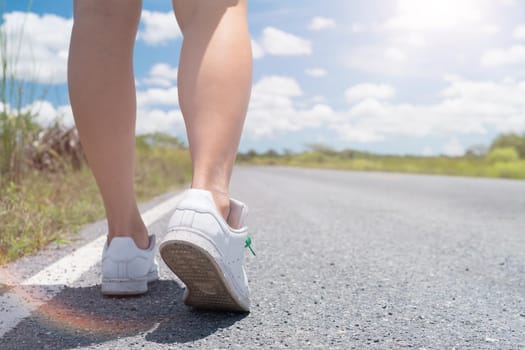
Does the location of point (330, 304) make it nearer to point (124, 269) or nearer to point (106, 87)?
point (124, 269)

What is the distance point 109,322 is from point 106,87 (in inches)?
25.4

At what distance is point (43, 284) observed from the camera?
197 cm

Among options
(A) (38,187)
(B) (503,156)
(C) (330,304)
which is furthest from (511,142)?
(C) (330,304)

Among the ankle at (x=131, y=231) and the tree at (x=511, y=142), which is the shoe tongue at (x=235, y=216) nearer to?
the ankle at (x=131, y=231)

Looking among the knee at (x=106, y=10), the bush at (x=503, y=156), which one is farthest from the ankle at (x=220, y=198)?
the bush at (x=503, y=156)

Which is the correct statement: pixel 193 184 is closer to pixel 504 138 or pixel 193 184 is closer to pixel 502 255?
pixel 502 255

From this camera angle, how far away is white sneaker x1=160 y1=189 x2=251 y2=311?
136 centimetres

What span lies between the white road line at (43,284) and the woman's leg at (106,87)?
0.35 meters

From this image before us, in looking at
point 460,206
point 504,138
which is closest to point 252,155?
point 504,138

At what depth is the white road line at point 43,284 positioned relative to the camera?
1.62m

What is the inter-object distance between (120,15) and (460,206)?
4648mm

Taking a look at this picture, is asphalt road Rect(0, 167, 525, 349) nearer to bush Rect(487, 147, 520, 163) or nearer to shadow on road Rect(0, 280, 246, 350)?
shadow on road Rect(0, 280, 246, 350)

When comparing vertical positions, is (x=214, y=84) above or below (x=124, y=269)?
above

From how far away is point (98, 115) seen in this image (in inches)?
67.1
